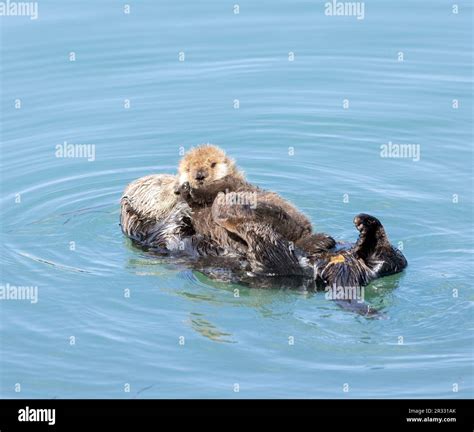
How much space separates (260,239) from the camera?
7.03 meters

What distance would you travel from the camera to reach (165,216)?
783 cm

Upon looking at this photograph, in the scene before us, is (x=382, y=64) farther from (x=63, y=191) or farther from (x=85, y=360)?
(x=85, y=360)

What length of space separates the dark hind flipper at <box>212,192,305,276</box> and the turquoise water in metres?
0.19

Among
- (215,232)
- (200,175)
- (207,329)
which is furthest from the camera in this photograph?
(200,175)

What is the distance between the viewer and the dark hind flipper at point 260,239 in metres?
7.03

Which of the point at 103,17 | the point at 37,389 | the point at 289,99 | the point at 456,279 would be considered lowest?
the point at 37,389

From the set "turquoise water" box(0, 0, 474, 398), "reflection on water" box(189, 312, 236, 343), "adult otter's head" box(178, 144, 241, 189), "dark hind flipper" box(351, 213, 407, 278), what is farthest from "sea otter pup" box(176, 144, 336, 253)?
"reflection on water" box(189, 312, 236, 343)

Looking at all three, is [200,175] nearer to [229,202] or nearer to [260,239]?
[229,202]

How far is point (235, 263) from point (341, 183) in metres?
2.04

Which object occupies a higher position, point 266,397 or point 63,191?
point 63,191

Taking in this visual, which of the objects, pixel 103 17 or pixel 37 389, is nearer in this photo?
pixel 37 389

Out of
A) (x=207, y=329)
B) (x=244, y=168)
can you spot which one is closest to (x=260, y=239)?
(x=207, y=329)

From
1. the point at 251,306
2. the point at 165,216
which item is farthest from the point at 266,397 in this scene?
the point at 165,216

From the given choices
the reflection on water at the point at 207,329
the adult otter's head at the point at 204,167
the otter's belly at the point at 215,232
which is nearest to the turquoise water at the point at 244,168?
the reflection on water at the point at 207,329
